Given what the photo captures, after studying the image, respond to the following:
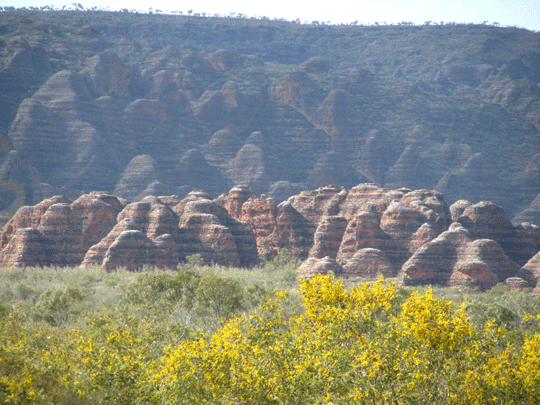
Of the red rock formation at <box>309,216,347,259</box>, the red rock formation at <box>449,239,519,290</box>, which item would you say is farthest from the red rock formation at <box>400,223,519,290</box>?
the red rock formation at <box>309,216,347,259</box>

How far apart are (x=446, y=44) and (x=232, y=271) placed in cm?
15004

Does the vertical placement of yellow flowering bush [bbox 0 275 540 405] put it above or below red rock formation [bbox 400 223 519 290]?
above

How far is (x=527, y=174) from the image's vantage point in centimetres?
12550

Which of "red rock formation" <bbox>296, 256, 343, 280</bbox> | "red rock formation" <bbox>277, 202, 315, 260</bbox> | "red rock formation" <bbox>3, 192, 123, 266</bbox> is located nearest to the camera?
"red rock formation" <bbox>296, 256, 343, 280</bbox>

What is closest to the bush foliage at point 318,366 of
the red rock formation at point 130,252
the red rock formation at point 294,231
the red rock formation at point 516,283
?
the red rock formation at point 516,283

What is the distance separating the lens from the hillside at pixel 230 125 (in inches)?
4321

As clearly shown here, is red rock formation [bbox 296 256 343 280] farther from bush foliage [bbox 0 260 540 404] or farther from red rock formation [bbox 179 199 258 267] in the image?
bush foliage [bbox 0 260 540 404]

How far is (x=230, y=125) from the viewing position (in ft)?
431

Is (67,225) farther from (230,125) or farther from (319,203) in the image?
(230,125)

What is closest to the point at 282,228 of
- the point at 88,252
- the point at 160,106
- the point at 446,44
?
the point at 88,252

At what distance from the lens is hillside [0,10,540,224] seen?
360 ft

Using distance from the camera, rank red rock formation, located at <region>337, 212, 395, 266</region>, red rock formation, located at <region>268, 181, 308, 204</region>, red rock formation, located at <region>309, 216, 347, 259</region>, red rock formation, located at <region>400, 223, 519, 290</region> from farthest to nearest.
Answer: red rock formation, located at <region>268, 181, 308, 204</region> < red rock formation, located at <region>309, 216, 347, 259</region> < red rock formation, located at <region>337, 212, 395, 266</region> < red rock formation, located at <region>400, 223, 519, 290</region>

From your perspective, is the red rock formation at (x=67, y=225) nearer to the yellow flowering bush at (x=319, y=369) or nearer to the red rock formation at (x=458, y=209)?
the red rock formation at (x=458, y=209)

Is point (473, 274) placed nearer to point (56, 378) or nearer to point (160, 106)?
point (56, 378)
